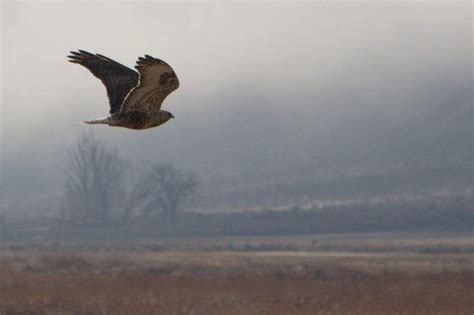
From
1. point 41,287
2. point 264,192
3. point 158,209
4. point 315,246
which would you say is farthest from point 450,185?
point 41,287

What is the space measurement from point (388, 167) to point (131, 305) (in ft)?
555

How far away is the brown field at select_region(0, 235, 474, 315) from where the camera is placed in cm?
3212

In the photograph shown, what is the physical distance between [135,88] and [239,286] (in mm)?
23169

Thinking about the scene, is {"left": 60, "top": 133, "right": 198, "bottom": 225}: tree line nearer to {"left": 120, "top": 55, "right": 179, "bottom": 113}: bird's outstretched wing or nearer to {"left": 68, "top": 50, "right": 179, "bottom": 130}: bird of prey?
{"left": 68, "top": 50, "right": 179, "bottom": 130}: bird of prey

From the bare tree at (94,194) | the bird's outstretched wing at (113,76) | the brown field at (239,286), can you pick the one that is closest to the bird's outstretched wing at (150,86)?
the bird's outstretched wing at (113,76)

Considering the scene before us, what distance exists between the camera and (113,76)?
17.2 metres

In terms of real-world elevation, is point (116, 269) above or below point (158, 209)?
below

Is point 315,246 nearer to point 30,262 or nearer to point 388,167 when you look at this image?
point 30,262

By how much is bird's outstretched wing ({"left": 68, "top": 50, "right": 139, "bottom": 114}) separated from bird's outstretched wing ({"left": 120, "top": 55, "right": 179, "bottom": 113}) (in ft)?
2.28

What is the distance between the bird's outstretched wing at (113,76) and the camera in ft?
55.4

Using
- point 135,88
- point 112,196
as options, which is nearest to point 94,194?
point 112,196

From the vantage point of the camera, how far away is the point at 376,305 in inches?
1309

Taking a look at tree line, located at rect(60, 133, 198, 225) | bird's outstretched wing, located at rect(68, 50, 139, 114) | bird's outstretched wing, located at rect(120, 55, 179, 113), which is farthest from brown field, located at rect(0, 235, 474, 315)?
tree line, located at rect(60, 133, 198, 225)

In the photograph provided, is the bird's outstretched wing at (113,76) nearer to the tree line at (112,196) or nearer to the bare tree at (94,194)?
the tree line at (112,196)
